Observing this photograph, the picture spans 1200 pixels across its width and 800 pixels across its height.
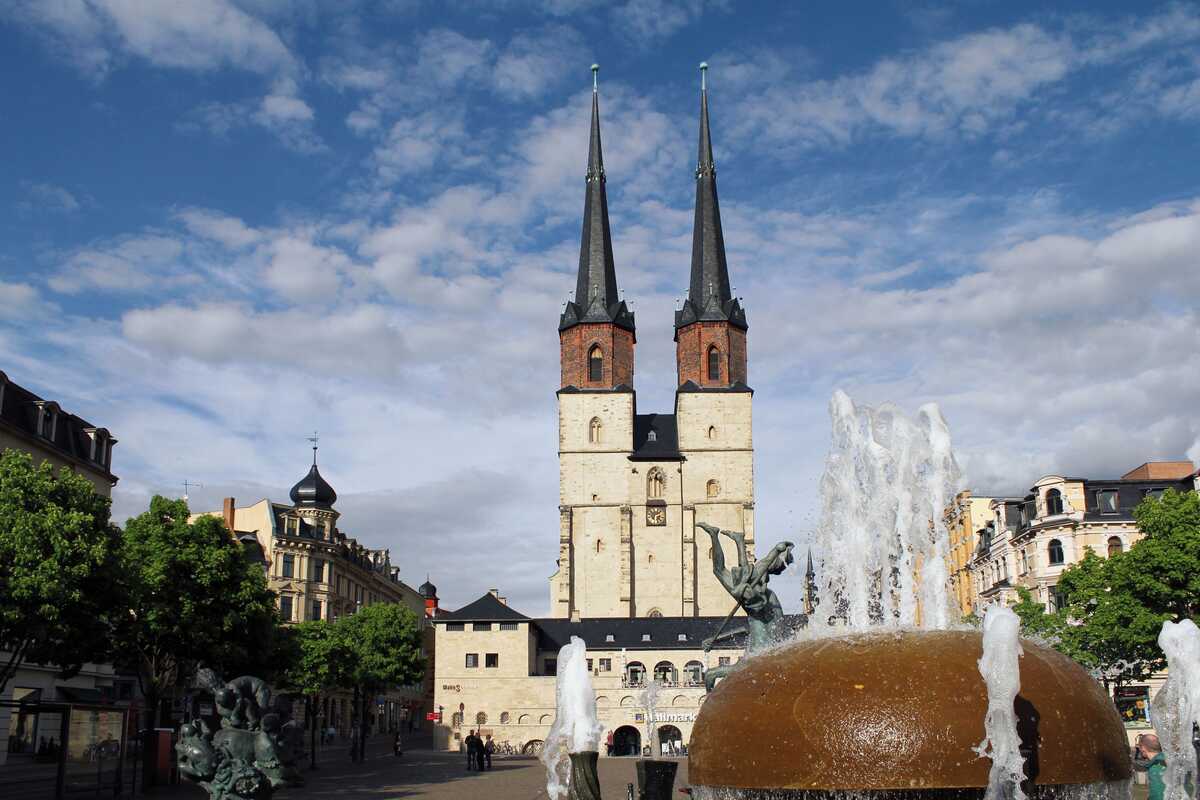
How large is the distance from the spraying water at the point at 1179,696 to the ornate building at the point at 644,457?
73.6 metres

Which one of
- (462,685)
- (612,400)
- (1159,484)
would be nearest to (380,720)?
(462,685)

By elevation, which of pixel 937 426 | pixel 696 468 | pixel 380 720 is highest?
pixel 696 468

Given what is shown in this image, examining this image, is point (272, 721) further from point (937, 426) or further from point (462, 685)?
point (462, 685)

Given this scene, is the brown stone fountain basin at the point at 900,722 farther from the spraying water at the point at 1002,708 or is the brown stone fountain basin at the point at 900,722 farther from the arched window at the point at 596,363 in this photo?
the arched window at the point at 596,363

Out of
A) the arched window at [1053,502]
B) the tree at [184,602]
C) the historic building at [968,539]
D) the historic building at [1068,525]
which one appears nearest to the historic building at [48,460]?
the tree at [184,602]

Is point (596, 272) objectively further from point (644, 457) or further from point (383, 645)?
point (383, 645)

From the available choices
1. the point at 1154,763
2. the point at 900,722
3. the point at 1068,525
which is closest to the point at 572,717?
the point at 1154,763

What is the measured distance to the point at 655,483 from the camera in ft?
299

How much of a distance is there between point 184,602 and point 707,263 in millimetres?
66954

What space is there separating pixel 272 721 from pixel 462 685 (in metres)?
70.0

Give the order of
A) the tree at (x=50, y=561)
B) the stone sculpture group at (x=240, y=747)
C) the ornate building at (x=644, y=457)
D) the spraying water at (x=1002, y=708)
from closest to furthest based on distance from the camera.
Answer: the spraying water at (x=1002, y=708), the stone sculpture group at (x=240, y=747), the tree at (x=50, y=561), the ornate building at (x=644, y=457)

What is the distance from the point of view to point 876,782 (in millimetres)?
8133

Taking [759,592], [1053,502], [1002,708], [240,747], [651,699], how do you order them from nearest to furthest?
1. [1002,708]
2. [240,747]
3. [759,592]
4. [1053,502]
5. [651,699]

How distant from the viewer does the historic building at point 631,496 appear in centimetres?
7825
